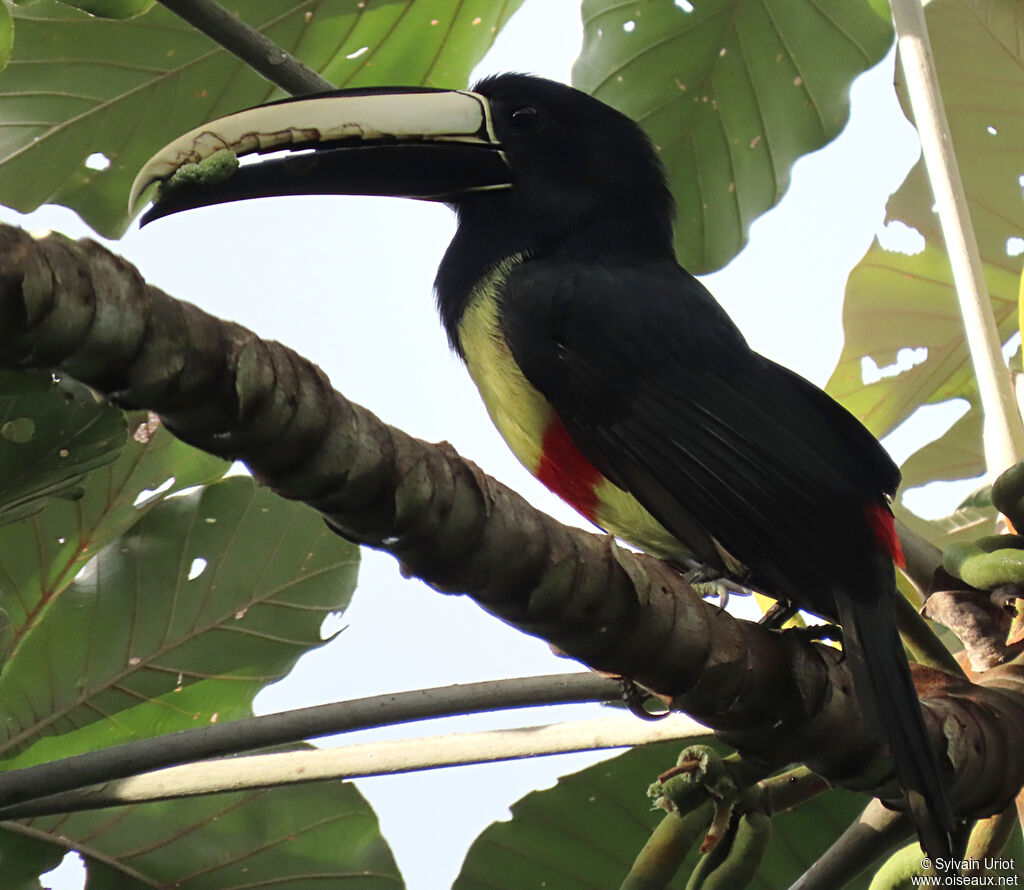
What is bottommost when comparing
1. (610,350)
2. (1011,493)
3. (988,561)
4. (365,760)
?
(365,760)

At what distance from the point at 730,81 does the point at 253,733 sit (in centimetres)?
215

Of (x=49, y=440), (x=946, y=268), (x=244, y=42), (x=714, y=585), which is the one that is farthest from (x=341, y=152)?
(x=946, y=268)

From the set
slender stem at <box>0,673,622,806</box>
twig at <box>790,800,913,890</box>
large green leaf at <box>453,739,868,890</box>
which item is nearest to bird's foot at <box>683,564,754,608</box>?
large green leaf at <box>453,739,868,890</box>

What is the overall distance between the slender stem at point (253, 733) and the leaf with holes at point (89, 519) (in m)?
0.72

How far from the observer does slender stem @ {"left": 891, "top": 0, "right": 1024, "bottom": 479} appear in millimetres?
2262

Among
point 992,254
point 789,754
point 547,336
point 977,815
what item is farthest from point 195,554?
point 992,254

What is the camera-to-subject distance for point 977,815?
5.82ft

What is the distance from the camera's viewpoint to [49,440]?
175cm

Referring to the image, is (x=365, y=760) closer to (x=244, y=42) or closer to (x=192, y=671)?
(x=192, y=671)

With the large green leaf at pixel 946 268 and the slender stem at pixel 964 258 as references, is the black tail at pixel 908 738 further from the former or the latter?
the large green leaf at pixel 946 268

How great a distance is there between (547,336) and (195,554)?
81 cm

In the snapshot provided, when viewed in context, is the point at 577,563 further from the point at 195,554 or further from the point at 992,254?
the point at 992,254

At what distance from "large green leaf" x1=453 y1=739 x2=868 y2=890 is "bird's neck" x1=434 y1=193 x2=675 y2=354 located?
0.87 metres

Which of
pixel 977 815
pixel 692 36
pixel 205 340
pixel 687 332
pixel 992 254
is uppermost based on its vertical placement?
pixel 692 36
